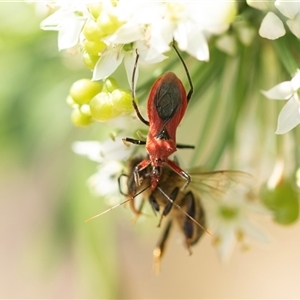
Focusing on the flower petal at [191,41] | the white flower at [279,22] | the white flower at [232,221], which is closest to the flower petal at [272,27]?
the white flower at [279,22]

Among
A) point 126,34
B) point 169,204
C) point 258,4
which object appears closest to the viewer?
point 126,34

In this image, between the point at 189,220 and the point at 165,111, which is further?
the point at 189,220

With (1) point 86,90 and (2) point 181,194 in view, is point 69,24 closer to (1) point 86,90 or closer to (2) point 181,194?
(1) point 86,90

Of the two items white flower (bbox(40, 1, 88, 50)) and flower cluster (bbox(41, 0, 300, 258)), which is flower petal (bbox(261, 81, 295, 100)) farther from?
white flower (bbox(40, 1, 88, 50))

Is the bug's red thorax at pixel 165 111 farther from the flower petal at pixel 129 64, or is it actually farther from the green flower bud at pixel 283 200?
the green flower bud at pixel 283 200

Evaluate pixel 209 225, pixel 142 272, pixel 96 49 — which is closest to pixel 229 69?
pixel 209 225

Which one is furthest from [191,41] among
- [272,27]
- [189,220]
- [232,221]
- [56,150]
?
[56,150]
